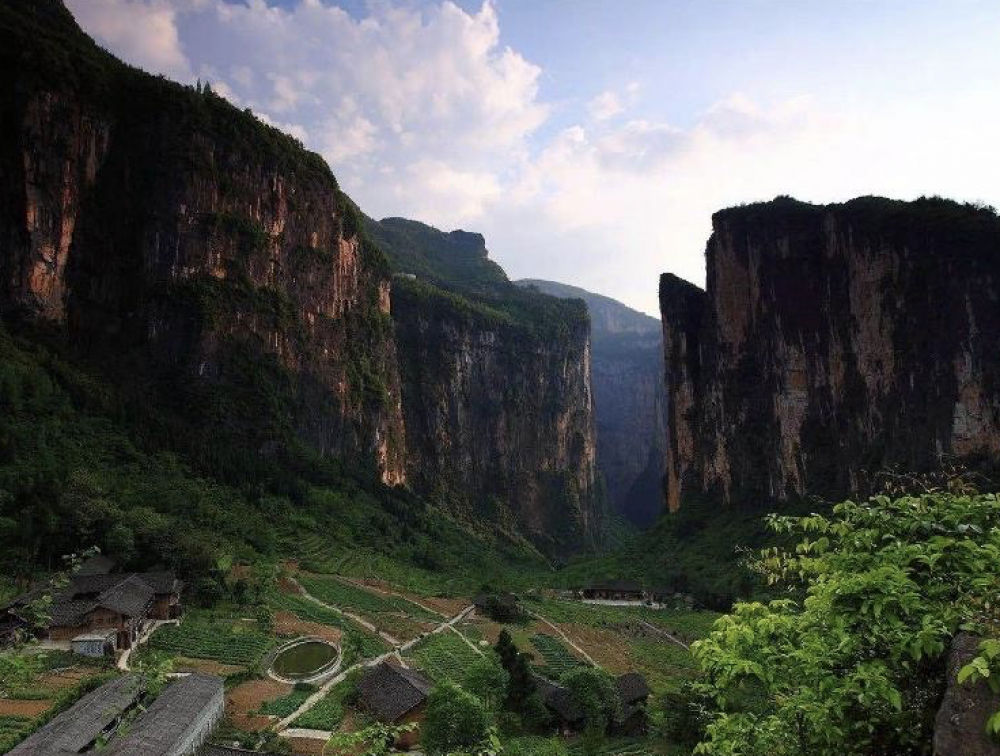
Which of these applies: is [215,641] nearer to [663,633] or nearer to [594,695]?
[594,695]

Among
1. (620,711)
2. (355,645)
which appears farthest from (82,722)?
(620,711)

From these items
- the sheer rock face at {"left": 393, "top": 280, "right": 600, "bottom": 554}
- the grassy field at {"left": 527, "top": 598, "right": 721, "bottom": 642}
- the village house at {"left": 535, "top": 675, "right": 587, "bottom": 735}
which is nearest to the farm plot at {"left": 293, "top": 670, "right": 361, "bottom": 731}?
the village house at {"left": 535, "top": 675, "right": 587, "bottom": 735}

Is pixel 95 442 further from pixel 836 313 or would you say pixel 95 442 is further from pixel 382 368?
pixel 836 313

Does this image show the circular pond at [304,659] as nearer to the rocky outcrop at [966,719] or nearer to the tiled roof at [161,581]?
the tiled roof at [161,581]

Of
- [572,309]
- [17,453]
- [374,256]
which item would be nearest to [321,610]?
[17,453]

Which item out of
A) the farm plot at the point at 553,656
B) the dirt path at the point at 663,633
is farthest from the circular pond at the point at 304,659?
the dirt path at the point at 663,633

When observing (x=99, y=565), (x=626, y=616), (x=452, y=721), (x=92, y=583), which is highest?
(x=99, y=565)

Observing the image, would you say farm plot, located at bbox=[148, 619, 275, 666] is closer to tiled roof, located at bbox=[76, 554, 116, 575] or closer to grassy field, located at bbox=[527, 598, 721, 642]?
tiled roof, located at bbox=[76, 554, 116, 575]
